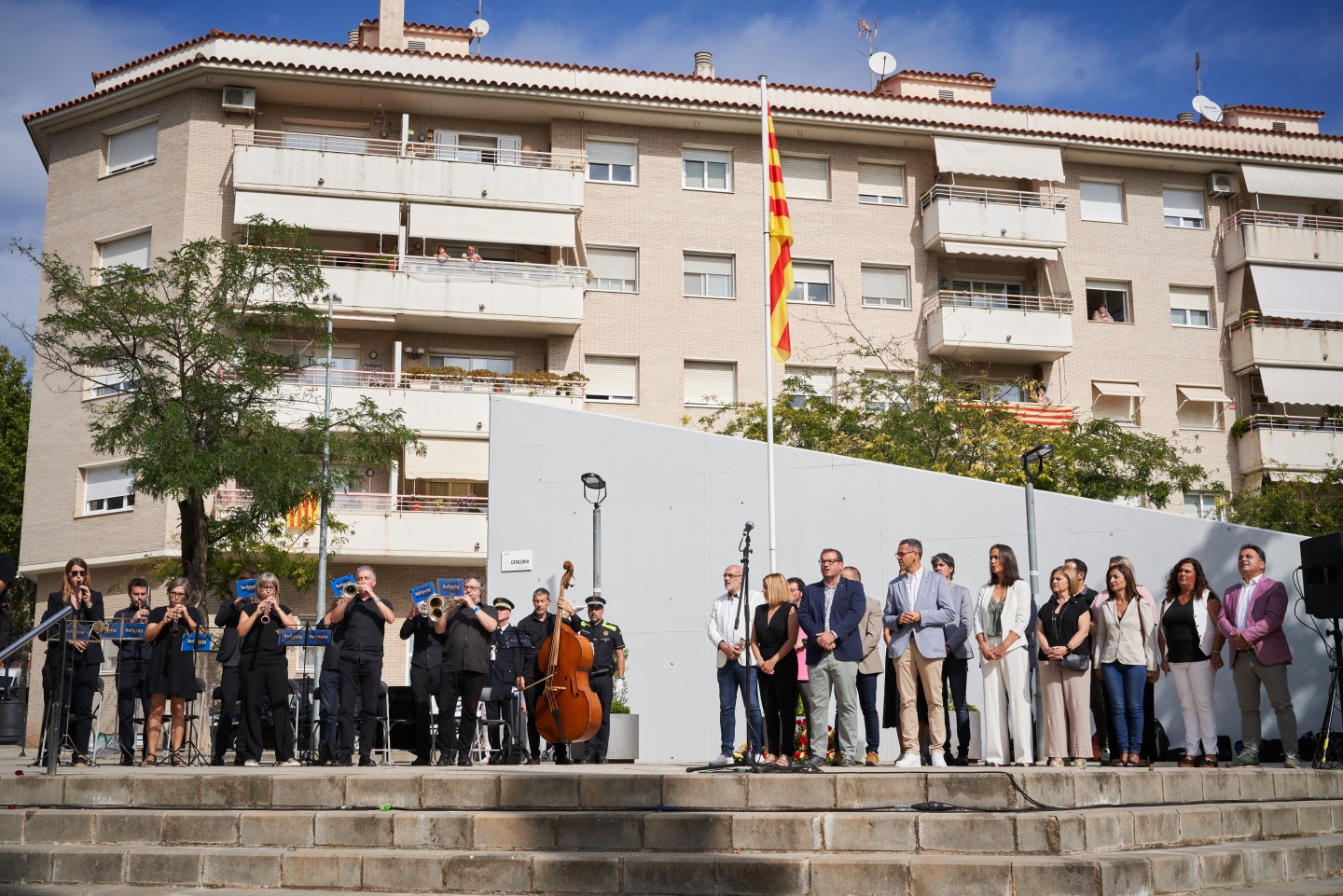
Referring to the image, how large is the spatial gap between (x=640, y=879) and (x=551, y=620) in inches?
225

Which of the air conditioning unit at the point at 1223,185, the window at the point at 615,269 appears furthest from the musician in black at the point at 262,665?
the air conditioning unit at the point at 1223,185

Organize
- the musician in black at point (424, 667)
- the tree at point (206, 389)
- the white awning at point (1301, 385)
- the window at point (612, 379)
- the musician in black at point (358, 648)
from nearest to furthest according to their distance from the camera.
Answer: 1. the musician in black at point (358, 648)
2. the musician in black at point (424, 667)
3. the tree at point (206, 389)
4. the window at point (612, 379)
5. the white awning at point (1301, 385)

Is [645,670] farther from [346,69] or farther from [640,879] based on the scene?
[346,69]

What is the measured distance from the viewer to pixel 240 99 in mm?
28359

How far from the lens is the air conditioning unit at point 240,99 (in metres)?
28.2

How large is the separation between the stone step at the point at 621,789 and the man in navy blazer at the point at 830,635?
1.57 metres

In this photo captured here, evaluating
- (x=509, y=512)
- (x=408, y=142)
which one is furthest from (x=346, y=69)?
(x=509, y=512)

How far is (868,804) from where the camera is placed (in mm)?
8180

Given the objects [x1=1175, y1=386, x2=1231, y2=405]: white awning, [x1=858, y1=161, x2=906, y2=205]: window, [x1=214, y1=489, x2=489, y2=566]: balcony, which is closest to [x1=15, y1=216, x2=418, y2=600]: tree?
[x1=214, y1=489, x2=489, y2=566]: balcony

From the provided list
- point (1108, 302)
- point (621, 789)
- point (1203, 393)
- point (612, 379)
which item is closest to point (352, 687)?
point (621, 789)

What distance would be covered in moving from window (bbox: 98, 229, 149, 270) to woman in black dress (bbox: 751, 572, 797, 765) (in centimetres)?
2242

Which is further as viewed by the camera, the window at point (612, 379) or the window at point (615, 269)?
the window at point (615, 269)

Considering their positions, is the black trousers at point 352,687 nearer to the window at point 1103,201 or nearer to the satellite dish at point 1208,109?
the window at point 1103,201

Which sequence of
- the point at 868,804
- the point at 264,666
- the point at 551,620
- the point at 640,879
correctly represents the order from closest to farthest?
1. the point at 640,879
2. the point at 868,804
3. the point at 264,666
4. the point at 551,620
